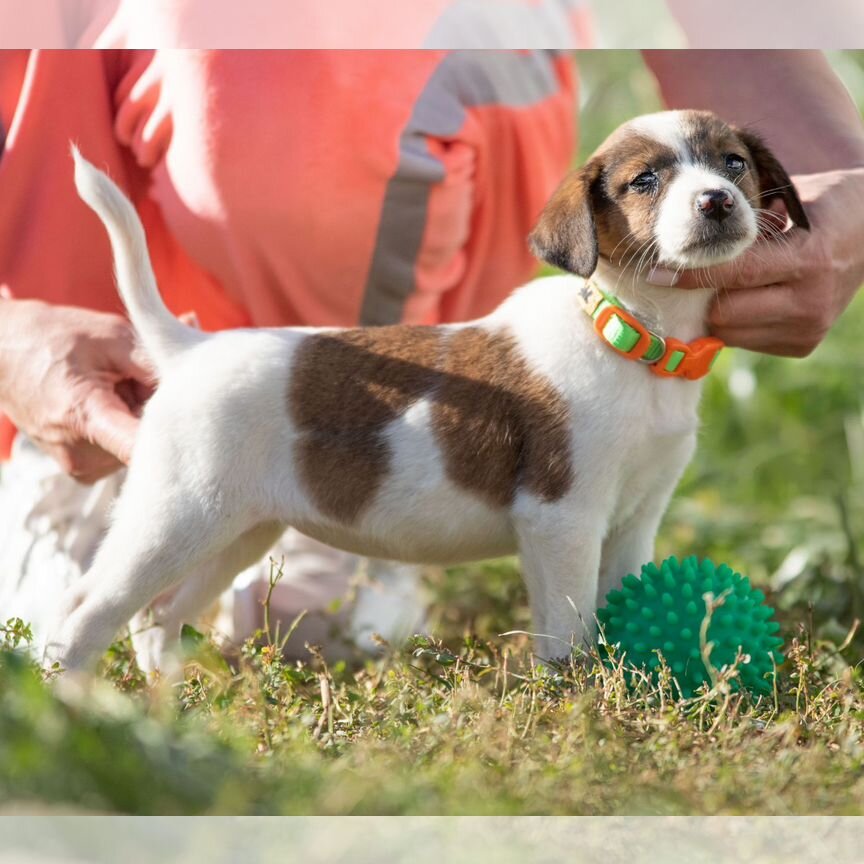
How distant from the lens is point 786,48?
304 centimetres

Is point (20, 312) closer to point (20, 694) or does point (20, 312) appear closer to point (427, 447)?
point (427, 447)

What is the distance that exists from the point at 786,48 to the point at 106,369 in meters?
1.89

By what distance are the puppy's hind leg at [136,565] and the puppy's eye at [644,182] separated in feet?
3.49

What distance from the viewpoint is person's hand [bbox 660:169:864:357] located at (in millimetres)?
2568

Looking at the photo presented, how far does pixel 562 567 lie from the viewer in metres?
2.42

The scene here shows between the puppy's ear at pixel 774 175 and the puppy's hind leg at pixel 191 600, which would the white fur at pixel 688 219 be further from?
the puppy's hind leg at pixel 191 600

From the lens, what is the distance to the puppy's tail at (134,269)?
2352mm

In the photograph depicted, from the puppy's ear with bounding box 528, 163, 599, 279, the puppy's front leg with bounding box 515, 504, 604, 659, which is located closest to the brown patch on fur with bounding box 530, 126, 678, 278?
the puppy's ear with bounding box 528, 163, 599, 279

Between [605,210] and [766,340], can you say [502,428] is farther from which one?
[766,340]

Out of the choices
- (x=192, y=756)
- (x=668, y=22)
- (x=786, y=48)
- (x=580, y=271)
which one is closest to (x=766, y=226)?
(x=580, y=271)

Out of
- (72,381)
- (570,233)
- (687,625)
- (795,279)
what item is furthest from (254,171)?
(687,625)

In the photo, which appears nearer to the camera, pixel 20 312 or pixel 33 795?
pixel 33 795

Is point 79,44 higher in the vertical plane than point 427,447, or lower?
higher

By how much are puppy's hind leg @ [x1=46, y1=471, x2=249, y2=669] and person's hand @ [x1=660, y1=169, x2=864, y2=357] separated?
1108 millimetres
